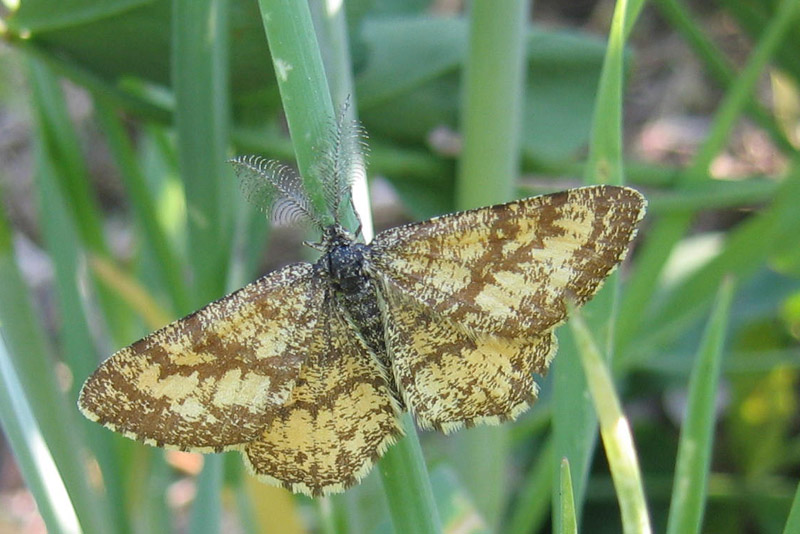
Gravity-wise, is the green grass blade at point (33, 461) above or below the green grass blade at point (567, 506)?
above

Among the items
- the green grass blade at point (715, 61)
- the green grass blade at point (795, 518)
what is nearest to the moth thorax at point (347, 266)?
the green grass blade at point (795, 518)

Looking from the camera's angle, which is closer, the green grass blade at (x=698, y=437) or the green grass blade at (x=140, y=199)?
the green grass blade at (x=698, y=437)

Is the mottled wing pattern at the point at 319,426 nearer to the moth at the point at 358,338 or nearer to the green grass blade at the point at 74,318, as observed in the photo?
the moth at the point at 358,338

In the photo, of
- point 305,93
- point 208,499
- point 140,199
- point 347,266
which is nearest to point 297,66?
point 305,93

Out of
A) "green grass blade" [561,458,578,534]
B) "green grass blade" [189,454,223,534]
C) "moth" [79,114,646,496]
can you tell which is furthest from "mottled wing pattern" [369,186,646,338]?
"green grass blade" [189,454,223,534]

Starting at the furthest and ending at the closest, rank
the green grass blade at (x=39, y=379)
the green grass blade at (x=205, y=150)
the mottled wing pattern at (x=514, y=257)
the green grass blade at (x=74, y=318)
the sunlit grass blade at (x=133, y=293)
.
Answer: the sunlit grass blade at (x=133, y=293) → the green grass blade at (x=74, y=318) → the green grass blade at (x=39, y=379) → the green grass blade at (x=205, y=150) → the mottled wing pattern at (x=514, y=257)

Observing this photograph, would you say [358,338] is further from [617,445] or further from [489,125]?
[489,125]

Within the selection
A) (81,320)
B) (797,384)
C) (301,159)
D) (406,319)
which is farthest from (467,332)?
(797,384)
